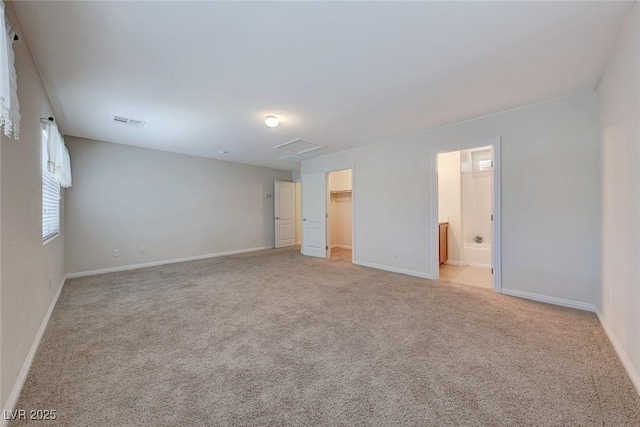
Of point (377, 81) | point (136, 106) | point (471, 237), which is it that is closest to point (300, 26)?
point (377, 81)

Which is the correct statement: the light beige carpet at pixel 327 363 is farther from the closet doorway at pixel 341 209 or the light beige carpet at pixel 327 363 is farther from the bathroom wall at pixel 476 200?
the closet doorway at pixel 341 209

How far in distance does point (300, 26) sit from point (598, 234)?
340 cm

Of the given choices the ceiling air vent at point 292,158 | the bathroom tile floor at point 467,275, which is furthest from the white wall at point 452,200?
the ceiling air vent at point 292,158

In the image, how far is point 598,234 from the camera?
2.52 m

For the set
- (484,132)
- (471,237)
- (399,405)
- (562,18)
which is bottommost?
(399,405)

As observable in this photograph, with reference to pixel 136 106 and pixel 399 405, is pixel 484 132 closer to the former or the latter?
pixel 399 405

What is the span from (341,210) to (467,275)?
3853 millimetres

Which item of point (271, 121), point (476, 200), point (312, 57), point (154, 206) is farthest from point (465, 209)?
point (154, 206)

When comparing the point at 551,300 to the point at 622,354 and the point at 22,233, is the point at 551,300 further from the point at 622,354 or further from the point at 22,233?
the point at 22,233

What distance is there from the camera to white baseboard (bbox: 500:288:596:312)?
2.63 meters

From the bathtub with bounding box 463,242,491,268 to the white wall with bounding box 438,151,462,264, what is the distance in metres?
0.12

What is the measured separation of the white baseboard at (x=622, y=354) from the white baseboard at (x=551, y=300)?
28 centimetres

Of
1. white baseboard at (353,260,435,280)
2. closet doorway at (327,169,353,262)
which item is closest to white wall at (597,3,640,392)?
white baseboard at (353,260,435,280)

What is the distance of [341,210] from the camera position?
7.31 m
